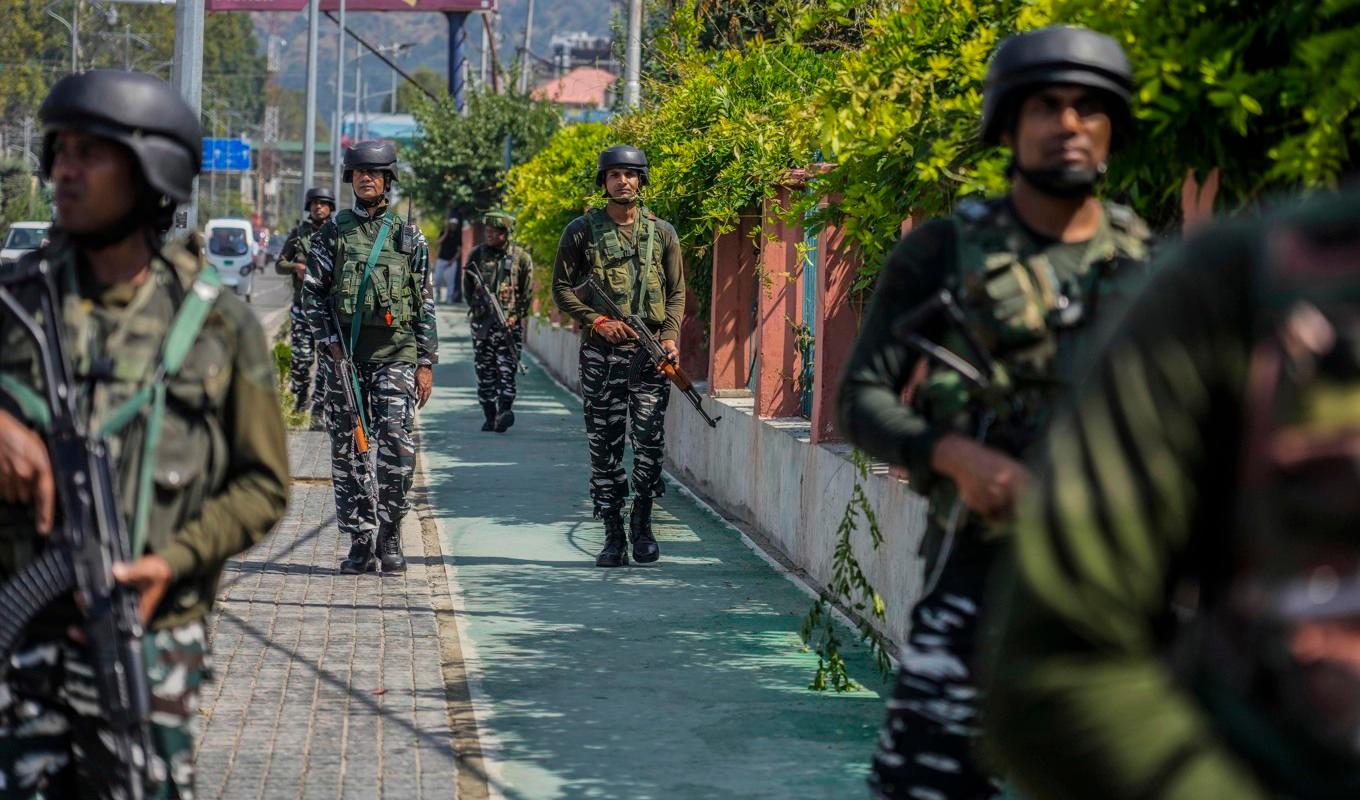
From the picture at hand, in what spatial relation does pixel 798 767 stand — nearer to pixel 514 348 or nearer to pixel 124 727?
pixel 124 727

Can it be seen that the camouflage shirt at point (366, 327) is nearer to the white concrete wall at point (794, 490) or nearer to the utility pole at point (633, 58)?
the white concrete wall at point (794, 490)

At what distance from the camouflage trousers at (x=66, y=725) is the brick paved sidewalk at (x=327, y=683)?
7.65 feet

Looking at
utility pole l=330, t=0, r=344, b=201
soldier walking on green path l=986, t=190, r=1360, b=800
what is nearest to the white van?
utility pole l=330, t=0, r=344, b=201

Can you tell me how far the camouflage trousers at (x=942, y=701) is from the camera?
3.44 metres

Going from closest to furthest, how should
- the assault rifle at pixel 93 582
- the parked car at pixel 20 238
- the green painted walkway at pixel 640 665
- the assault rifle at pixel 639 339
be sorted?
the assault rifle at pixel 93 582
the green painted walkway at pixel 640 665
the assault rifle at pixel 639 339
the parked car at pixel 20 238

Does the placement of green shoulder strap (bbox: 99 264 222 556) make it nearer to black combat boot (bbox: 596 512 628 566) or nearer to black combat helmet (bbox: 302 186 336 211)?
black combat boot (bbox: 596 512 628 566)

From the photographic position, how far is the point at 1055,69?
3590 mm

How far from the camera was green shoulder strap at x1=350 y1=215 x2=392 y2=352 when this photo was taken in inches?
380

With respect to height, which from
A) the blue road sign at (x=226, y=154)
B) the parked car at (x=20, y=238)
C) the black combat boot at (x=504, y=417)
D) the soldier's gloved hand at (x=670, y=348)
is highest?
the blue road sign at (x=226, y=154)

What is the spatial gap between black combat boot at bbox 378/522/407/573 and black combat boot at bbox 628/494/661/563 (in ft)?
3.80

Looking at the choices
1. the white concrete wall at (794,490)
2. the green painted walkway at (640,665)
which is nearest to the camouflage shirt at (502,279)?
the white concrete wall at (794,490)

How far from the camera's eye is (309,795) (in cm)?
566

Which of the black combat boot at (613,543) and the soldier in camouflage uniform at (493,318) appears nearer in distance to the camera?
the black combat boot at (613,543)

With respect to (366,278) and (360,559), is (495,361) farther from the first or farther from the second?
(366,278)
